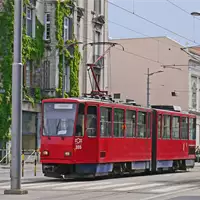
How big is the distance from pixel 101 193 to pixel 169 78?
5460cm

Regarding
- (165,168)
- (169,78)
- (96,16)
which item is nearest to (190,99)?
(169,78)

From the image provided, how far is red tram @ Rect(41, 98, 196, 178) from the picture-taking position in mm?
26406

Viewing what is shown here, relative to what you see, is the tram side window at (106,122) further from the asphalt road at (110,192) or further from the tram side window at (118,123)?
the asphalt road at (110,192)

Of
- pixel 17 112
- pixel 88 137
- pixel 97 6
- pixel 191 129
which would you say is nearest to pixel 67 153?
pixel 88 137

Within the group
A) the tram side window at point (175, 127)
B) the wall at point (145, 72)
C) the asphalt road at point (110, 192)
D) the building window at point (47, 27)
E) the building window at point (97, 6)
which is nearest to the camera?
the asphalt road at point (110, 192)

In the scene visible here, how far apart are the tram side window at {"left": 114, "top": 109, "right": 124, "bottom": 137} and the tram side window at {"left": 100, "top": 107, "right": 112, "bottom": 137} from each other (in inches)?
19.6

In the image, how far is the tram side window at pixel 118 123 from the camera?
2886 cm

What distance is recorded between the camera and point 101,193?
1998 centimetres

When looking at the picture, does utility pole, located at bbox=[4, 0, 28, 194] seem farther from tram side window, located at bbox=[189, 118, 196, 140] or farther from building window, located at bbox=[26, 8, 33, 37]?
building window, located at bbox=[26, 8, 33, 37]

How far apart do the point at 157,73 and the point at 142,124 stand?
141 ft

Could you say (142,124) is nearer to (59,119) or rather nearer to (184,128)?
(184,128)

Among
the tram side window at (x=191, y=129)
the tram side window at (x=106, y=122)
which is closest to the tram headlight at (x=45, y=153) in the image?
the tram side window at (x=106, y=122)

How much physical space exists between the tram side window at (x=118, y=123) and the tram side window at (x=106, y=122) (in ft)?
1.63

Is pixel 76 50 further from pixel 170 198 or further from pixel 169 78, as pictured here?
pixel 170 198
